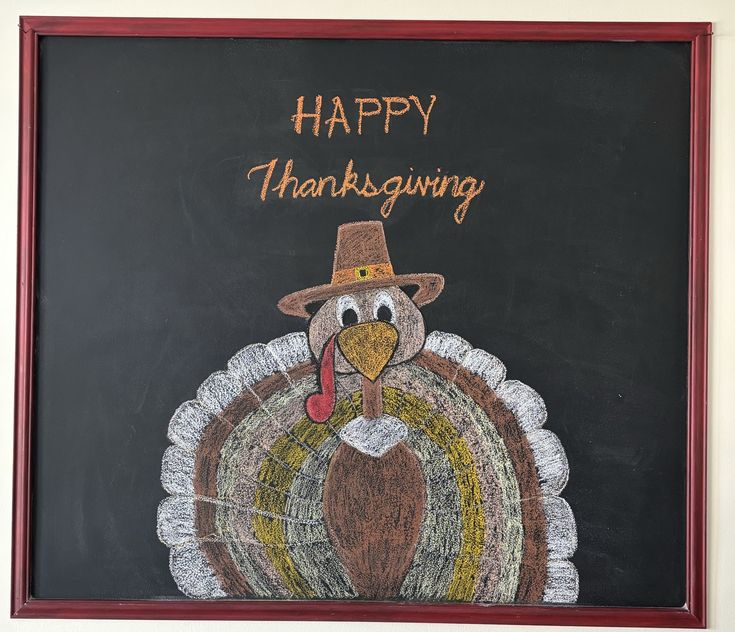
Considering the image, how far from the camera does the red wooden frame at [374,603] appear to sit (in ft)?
4.44

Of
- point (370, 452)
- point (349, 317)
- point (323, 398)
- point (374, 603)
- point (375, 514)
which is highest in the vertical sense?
point (349, 317)

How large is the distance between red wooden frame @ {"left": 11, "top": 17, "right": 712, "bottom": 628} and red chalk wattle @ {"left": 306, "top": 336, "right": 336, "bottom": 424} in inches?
13.8

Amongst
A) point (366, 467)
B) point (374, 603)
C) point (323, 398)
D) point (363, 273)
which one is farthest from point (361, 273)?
point (374, 603)

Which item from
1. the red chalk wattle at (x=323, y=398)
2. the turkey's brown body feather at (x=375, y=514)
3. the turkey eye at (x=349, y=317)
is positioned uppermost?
the turkey eye at (x=349, y=317)

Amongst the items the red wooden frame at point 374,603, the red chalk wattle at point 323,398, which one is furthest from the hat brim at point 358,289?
the red wooden frame at point 374,603

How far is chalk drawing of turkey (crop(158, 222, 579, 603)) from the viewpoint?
4.45ft

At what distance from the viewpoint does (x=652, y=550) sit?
136 cm

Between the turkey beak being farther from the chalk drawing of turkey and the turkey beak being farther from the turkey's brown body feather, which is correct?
the turkey's brown body feather

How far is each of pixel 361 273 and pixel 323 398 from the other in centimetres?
25

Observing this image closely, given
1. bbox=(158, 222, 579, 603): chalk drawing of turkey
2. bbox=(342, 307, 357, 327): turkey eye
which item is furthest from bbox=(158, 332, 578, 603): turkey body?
bbox=(342, 307, 357, 327): turkey eye

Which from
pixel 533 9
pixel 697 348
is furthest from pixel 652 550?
pixel 533 9

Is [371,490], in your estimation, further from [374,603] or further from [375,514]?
[374,603]

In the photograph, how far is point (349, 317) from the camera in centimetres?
139

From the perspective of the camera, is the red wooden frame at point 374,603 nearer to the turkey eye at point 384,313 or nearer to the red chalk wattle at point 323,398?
the red chalk wattle at point 323,398
